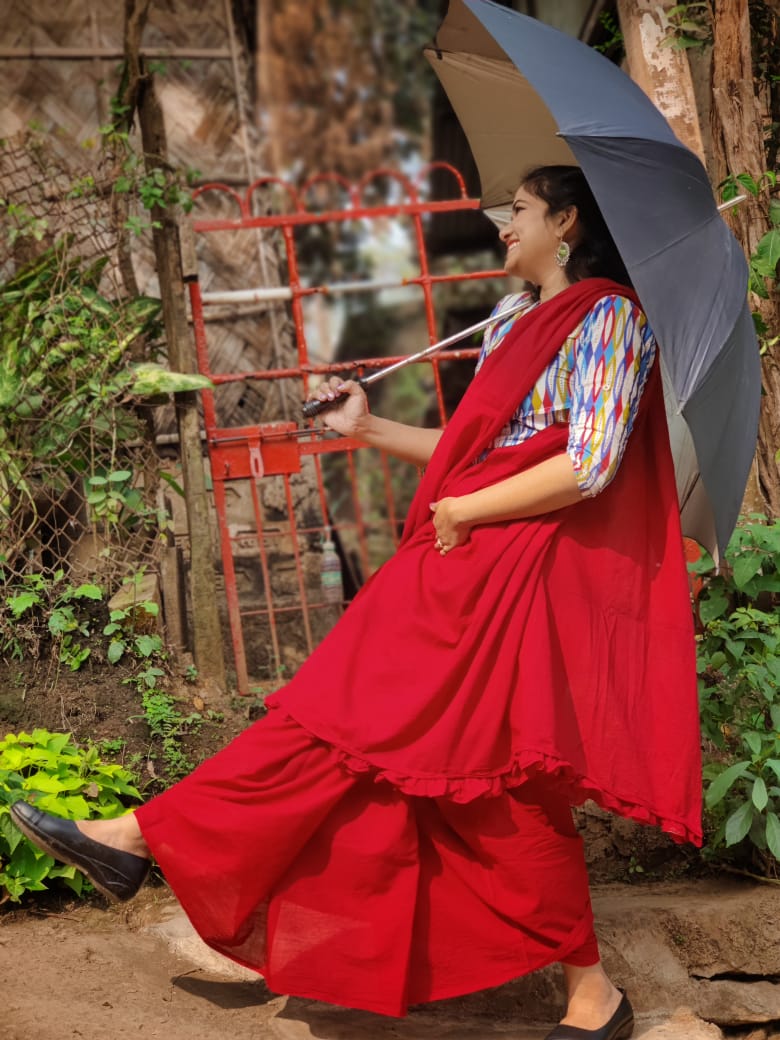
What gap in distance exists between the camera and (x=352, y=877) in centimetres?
241

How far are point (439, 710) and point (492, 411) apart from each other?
2.12 feet

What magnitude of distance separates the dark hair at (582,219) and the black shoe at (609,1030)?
1.63 meters

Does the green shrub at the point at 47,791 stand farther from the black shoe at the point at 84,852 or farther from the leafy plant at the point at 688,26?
the leafy plant at the point at 688,26

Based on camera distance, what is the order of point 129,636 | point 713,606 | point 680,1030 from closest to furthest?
point 680,1030 → point 713,606 → point 129,636

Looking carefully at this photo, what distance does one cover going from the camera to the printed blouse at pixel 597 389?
2.32 metres

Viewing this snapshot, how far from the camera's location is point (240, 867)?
7.80 ft

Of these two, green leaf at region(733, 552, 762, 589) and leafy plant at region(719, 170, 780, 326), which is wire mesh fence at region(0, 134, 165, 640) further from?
leafy plant at region(719, 170, 780, 326)

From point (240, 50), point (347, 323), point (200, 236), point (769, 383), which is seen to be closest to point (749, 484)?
point (769, 383)

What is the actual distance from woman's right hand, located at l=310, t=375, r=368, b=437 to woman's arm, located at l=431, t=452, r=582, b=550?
35 cm

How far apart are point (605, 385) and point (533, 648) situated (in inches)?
22.1

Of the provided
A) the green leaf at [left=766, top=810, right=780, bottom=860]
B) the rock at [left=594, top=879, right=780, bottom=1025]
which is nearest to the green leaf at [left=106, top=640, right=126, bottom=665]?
the rock at [left=594, top=879, right=780, bottom=1025]

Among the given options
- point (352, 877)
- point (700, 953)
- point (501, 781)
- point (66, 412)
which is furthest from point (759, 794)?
point (66, 412)

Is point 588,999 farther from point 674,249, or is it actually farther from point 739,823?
point 674,249

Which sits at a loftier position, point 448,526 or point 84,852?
point 448,526
